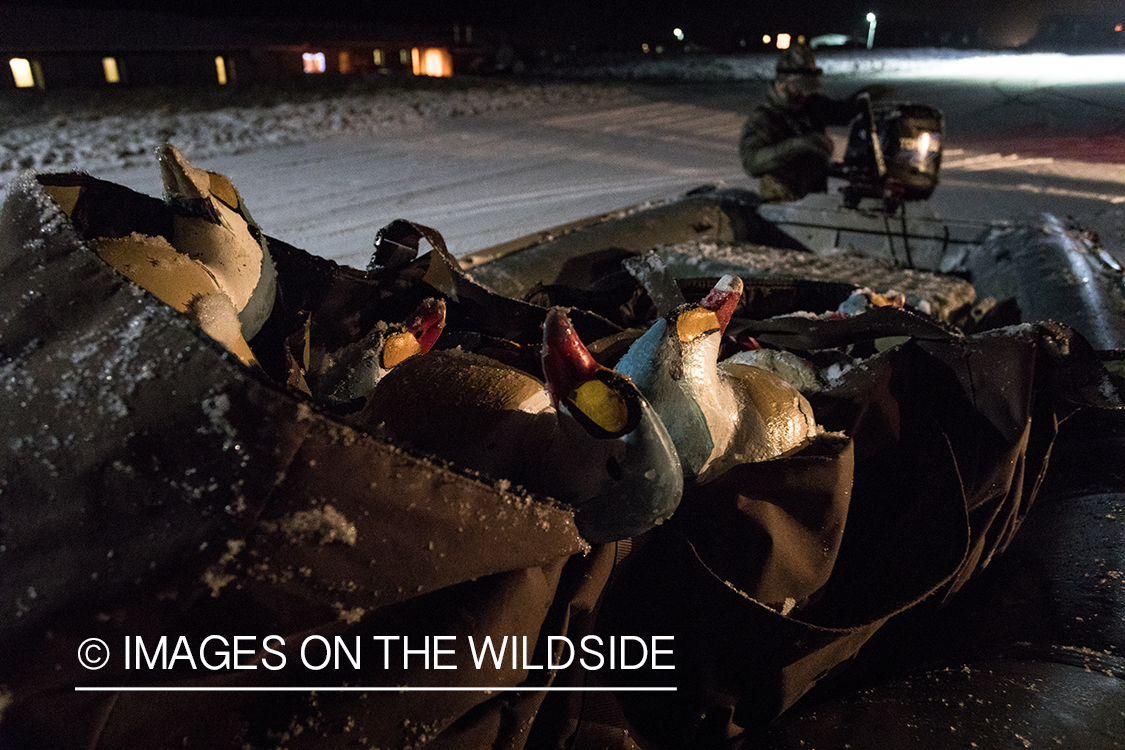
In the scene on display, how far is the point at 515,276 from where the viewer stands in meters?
2.59

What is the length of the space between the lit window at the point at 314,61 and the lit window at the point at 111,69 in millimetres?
3782

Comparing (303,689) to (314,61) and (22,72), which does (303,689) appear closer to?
(22,72)

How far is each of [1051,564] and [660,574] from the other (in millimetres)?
931

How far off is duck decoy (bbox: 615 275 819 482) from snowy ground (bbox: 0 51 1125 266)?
3.20 metres

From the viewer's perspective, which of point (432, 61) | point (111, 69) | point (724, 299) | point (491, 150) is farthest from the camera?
point (432, 61)

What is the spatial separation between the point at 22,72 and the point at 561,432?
14036mm

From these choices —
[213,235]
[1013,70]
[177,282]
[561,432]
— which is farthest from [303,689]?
[1013,70]

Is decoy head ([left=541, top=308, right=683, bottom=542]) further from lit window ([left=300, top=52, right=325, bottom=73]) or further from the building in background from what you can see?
lit window ([left=300, top=52, right=325, bottom=73])

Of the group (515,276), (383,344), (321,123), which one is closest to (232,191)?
(383,344)

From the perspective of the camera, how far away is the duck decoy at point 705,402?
106 cm

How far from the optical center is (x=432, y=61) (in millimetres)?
16797

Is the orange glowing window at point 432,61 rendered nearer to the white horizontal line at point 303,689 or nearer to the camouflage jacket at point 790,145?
the camouflage jacket at point 790,145

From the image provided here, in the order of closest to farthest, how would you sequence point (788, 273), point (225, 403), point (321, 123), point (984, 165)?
point (225, 403) → point (788, 273) → point (984, 165) → point (321, 123)

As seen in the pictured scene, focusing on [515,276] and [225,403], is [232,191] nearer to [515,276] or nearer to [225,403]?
[225,403]
